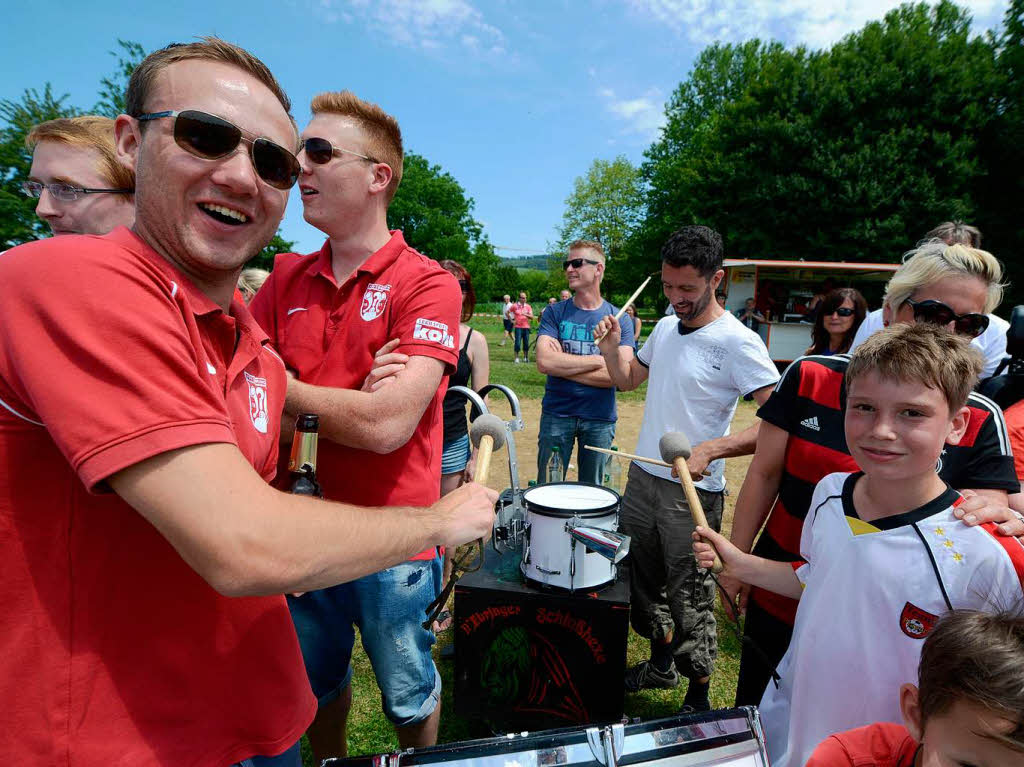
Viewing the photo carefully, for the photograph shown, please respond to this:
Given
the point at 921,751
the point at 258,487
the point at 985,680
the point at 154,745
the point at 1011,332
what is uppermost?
the point at 1011,332

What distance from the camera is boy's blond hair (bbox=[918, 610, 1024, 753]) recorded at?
→ 1.14 meters

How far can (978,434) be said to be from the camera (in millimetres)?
1817

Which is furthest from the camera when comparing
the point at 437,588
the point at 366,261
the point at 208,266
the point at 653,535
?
the point at 653,535

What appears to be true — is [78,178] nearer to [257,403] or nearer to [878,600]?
[257,403]

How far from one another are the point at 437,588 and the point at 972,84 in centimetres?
2828

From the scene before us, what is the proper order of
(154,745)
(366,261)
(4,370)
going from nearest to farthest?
(4,370)
(154,745)
(366,261)

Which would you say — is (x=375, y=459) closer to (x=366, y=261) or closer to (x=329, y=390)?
(x=329, y=390)

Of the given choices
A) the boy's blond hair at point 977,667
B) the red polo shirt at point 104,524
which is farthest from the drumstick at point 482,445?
the boy's blond hair at point 977,667

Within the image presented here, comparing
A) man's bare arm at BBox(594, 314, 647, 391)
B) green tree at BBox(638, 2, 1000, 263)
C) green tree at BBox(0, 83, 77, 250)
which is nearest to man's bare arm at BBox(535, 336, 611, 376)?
man's bare arm at BBox(594, 314, 647, 391)

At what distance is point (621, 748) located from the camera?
54.6 inches

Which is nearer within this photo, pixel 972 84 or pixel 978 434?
pixel 978 434

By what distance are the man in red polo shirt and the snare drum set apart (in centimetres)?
122

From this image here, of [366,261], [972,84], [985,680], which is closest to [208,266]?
[366,261]

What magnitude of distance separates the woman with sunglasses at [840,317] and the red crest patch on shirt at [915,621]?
4446 mm
